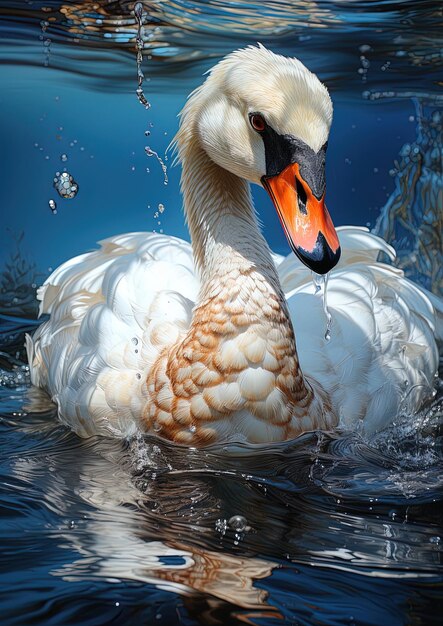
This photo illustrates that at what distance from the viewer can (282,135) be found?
246 cm

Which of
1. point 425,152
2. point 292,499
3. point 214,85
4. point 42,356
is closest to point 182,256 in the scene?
point 42,356

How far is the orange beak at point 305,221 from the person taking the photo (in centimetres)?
238

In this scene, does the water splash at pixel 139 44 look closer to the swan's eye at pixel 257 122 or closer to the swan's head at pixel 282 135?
the swan's head at pixel 282 135

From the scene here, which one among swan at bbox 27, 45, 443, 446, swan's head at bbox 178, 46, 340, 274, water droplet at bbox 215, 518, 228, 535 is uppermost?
swan's head at bbox 178, 46, 340, 274

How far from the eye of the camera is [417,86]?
4988mm

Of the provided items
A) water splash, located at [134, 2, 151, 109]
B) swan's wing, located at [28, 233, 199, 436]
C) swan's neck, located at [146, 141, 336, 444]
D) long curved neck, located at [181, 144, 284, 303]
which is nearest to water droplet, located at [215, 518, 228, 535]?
swan's neck, located at [146, 141, 336, 444]

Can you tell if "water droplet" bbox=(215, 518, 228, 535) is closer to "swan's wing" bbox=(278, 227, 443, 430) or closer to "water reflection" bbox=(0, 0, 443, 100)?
"swan's wing" bbox=(278, 227, 443, 430)

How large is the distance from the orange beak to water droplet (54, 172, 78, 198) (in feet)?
7.96

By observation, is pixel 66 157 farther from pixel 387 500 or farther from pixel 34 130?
pixel 387 500

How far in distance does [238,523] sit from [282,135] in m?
0.96

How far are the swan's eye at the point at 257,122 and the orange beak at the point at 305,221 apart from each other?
0.43 feet

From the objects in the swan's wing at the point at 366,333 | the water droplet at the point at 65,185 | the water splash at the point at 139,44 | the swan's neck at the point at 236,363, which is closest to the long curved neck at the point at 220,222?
the swan's neck at the point at 236,363

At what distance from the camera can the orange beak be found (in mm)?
2375

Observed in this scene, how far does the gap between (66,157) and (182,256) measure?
168 cm
